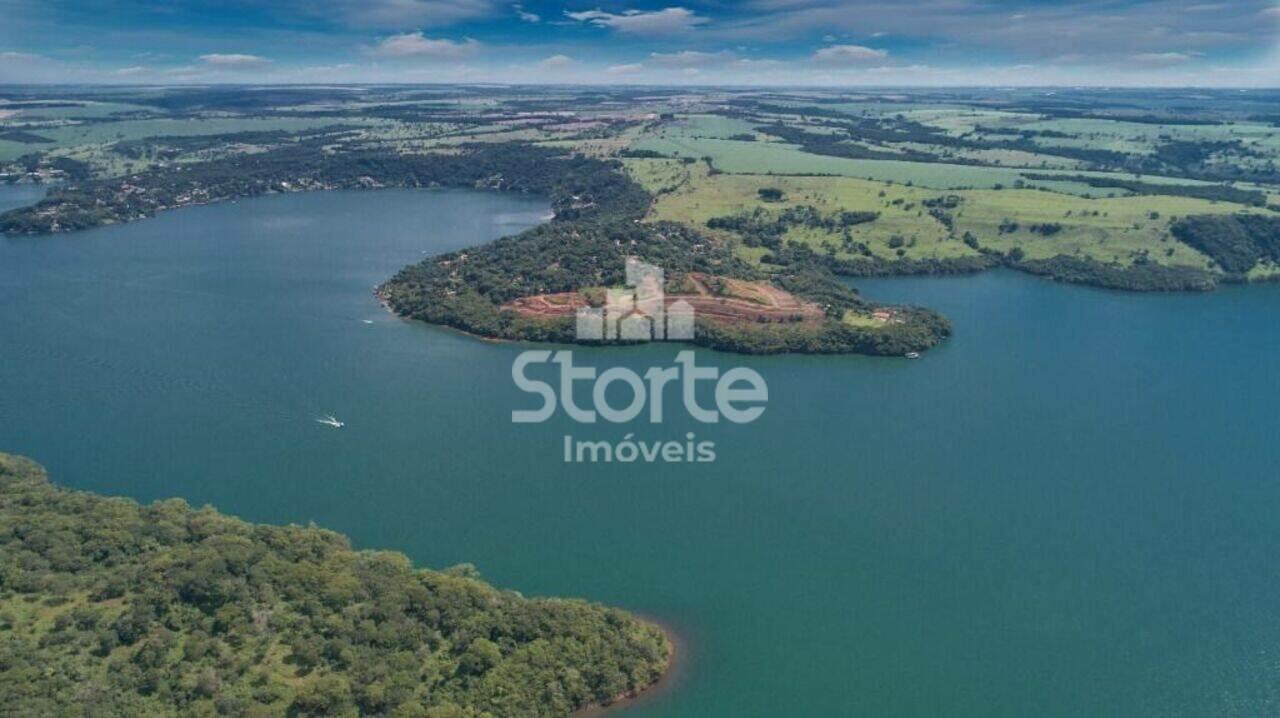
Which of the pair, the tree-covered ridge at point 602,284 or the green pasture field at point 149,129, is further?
the green pasture field at point 149,129

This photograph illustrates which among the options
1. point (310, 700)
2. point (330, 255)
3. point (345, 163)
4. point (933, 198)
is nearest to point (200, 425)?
point (310, 700)

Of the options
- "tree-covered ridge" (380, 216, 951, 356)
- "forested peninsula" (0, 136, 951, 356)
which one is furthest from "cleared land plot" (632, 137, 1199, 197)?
"tree-covered ridge" (380, 216, 951, 356)

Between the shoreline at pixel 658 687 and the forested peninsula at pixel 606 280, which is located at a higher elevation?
the forested peninsula at pixel 606 280

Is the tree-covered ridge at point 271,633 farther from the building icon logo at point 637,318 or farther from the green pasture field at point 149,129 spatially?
the green pasture field at point 149,129

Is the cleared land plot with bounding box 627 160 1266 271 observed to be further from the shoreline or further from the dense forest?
the shoreline

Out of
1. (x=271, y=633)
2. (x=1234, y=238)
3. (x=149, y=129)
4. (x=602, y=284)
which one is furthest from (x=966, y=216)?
(x=149, y=129)

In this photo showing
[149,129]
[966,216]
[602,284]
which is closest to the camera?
[602,284]

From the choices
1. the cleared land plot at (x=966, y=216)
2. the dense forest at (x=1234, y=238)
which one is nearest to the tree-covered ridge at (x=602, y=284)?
the cleared land plot at (x=966, y=216)

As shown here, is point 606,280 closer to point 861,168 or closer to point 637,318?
point 637,318

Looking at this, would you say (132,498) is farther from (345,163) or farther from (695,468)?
(345,163)
